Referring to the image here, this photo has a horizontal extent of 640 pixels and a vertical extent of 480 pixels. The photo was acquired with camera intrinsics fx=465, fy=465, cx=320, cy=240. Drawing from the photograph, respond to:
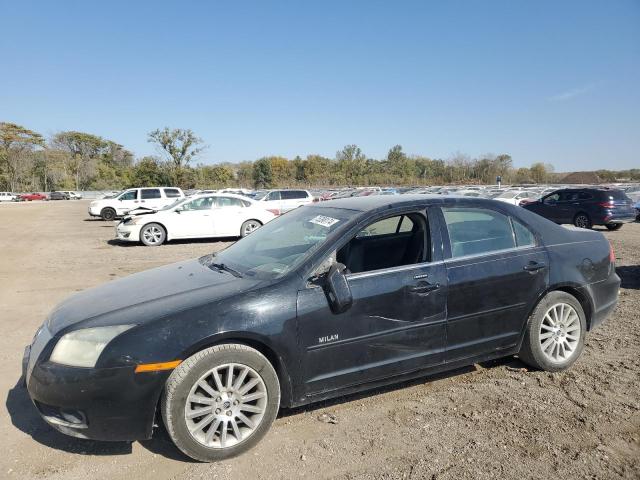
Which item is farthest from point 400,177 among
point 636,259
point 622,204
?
point 636,259

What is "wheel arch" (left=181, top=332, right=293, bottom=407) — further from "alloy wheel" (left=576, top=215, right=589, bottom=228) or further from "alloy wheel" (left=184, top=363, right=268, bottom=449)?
"alloy wheel" (left=576, top=215, right=589, bottom=228)

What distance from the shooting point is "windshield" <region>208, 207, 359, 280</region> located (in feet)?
11.0

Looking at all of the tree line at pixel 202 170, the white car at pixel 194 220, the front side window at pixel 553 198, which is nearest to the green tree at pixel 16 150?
the tree line at pixel 202 170

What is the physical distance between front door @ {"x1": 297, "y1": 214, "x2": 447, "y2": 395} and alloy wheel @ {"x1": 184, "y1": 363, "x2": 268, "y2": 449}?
361mm

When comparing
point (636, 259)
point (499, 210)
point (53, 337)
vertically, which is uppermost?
point (499, 210)

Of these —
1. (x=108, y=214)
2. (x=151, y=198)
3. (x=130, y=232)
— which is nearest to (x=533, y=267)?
(x=130, y=232)

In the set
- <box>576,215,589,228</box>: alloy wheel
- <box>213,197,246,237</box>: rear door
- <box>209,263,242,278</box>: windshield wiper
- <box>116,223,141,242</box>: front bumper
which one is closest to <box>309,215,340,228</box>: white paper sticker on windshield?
<box>209,263,242,278</box>: windshield wiper

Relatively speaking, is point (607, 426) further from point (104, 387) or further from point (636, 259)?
point (636, 259)

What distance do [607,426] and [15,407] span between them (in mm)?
4269

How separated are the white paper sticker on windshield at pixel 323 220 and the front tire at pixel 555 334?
1.84 metres

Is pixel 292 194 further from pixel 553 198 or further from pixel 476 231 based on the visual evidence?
pixel 476 231

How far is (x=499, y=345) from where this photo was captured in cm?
373

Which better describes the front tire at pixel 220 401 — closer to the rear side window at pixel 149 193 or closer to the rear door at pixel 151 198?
the rear door at pixel 151 198

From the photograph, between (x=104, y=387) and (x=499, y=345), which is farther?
(x=499, y=345)
